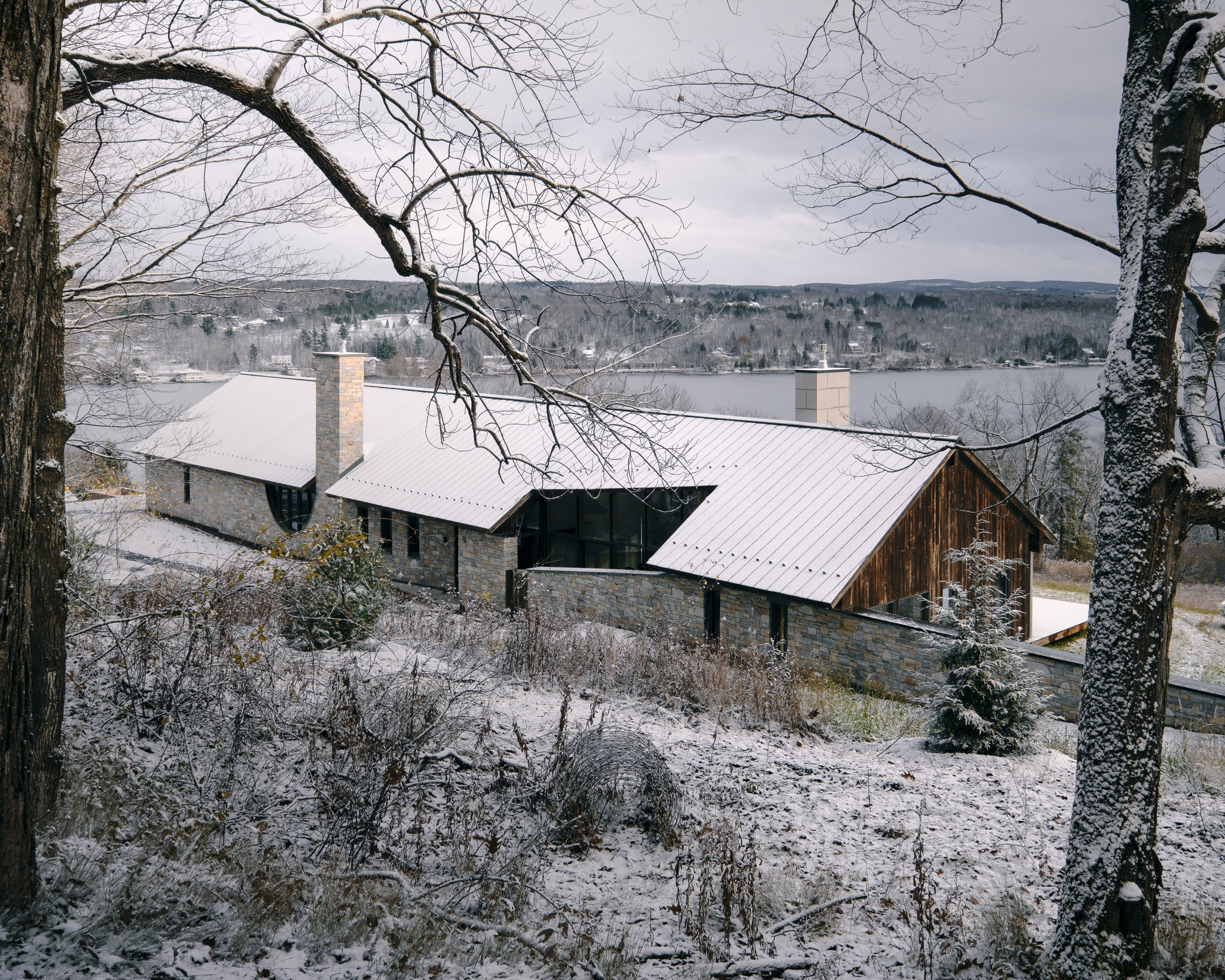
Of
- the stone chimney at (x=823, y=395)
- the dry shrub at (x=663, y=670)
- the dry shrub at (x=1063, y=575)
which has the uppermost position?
the stone chimney at (x=823, y=395)

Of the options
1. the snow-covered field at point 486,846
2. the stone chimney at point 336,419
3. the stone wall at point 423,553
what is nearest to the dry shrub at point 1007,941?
the snow-covered field at point 486,846

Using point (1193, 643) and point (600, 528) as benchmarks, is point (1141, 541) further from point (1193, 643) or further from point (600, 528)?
point (1193, 643)

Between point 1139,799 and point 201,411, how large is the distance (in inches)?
1353

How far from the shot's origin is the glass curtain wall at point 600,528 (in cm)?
1836

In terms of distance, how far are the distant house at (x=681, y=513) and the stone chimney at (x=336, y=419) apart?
0.15ft

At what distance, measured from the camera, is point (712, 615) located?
16.4m

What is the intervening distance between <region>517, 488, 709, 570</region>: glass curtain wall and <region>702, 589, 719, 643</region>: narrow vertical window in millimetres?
2120

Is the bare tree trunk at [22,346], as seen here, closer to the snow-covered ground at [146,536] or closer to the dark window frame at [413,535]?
the snow-covered ground at [146,536]

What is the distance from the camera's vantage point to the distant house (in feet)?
50.3

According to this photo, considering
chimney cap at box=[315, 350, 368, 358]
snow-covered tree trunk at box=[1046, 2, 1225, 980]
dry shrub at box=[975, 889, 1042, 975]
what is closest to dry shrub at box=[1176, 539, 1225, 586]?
chimney cap at box=[315, 350, 368, 358]

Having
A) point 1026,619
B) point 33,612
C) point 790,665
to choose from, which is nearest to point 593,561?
point 790,665

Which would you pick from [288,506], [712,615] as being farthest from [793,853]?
[288,506]

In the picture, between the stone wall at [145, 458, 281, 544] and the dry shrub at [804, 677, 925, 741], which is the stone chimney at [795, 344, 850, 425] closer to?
the dry shrub at [804, 677, 925, 741]

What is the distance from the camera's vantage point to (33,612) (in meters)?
4.57
